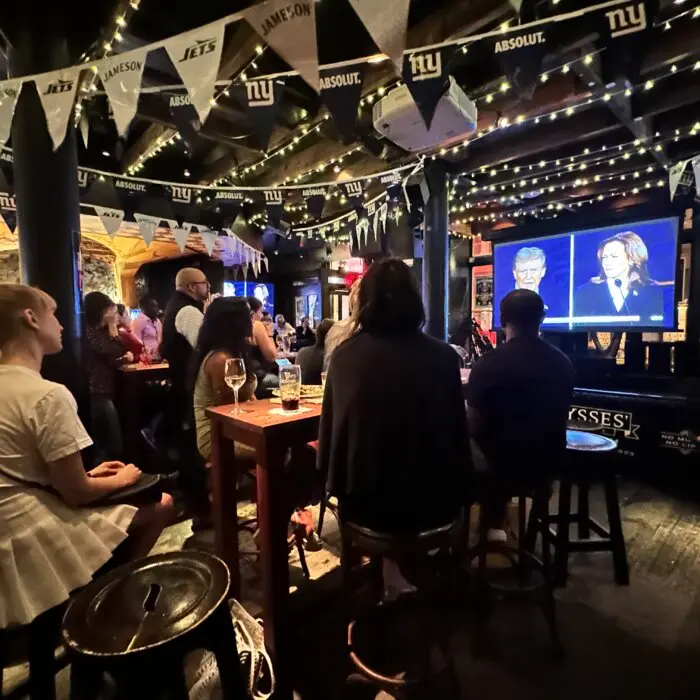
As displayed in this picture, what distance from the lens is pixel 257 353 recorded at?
375cm

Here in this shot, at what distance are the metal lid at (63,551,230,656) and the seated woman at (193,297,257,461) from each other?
3.39 feet

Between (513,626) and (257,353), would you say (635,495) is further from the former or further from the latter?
(257,353)

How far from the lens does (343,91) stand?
226cm

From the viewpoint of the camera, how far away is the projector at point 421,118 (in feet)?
9.20

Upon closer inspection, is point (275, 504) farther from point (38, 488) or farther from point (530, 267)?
point (530, 267)

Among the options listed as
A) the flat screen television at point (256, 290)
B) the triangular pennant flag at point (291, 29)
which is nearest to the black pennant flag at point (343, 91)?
the triangular pennant flag at point (291, 29)

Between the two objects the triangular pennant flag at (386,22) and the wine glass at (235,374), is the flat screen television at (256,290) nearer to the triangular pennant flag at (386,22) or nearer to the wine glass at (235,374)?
the wine glass at (235,374)

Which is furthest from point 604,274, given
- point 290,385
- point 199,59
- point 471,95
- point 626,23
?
point 199,59

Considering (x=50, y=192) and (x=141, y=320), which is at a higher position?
(x=50, y=192)

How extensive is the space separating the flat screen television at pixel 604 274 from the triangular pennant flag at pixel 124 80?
4.00m

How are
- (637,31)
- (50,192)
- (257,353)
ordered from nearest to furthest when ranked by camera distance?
(637,31) → (50,192) → (257,353)

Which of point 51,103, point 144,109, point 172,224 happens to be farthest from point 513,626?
point 172,224

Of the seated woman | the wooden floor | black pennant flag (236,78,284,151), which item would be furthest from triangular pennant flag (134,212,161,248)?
the wooden floor

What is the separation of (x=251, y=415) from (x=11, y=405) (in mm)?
847
